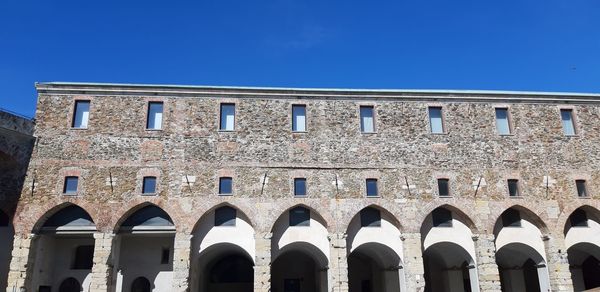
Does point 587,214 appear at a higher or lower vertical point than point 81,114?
lower

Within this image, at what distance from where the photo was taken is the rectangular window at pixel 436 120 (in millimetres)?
22672

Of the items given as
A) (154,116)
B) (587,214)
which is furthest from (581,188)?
(154,116)

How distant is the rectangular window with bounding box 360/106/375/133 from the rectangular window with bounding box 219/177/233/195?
6.59 m

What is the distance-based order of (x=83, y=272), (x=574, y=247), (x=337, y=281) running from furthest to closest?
(x=574, y=247)
(x=83, y=272)
(x=337, y=281)

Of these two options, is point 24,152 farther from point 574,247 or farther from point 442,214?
point 574,247

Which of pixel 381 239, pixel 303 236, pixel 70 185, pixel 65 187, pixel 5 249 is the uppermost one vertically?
pixel 70 185

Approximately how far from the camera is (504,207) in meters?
21.3

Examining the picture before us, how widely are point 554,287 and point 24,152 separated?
23713mm

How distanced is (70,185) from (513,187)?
19743 millimetres

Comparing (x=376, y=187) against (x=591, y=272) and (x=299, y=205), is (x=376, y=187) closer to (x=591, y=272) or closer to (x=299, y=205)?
(x=299, y=205)

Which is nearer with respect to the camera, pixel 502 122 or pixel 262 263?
pixel 262 263

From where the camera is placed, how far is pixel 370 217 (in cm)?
2130

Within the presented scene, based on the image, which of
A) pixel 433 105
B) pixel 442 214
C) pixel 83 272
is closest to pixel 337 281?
pixel 442 214

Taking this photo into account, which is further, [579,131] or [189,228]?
[579,131]
